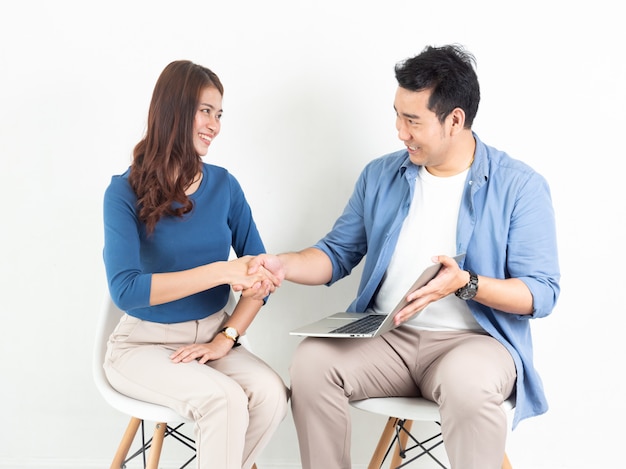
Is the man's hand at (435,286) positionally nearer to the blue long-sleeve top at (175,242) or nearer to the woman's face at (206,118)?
the blue long-sleeve top at (175,242)

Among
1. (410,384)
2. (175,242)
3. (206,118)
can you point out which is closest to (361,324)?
(410,384)

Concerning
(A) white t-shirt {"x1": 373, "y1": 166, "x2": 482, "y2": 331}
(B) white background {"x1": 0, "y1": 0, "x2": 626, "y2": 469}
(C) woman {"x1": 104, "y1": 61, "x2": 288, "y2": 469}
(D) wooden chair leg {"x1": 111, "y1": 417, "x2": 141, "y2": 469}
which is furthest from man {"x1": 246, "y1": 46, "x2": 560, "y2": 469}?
(D) wooden chair leg {"x1": 111, "y1": 417, "x2": 141, "y2": 469}

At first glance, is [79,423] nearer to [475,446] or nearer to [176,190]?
[176,190]

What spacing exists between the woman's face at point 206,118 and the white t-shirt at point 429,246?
22.9 inches

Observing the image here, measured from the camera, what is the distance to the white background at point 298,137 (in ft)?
7.52

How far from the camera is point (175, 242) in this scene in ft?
6.24

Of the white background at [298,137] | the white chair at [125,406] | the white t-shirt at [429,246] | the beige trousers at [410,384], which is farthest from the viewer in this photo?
the white background at [298,137]

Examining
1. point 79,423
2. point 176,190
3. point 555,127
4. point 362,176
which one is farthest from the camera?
point 79,423

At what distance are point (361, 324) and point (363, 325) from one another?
2cm

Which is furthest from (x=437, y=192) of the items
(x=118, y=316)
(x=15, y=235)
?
(x=15, y=235)

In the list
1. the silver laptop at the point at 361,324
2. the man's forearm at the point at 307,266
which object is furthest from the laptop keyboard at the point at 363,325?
the man's forearm at the point at 307,266

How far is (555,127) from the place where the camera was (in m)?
2.31

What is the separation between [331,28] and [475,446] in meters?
1.32

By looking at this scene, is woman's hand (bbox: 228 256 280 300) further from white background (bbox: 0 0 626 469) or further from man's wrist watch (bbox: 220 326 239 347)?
white background (bbox: 0 0 626 469)
